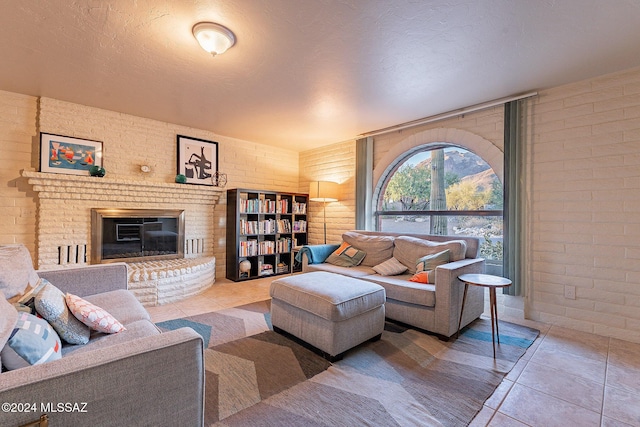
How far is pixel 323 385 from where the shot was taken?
1.77 metres

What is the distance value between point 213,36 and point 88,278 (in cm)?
199

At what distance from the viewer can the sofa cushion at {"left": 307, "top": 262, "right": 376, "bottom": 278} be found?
124 inches

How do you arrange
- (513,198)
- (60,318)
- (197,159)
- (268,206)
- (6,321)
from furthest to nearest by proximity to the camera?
(268,206) → (197,159) → (513,198) → (60,318) → (6,321)

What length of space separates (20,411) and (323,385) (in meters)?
1.40

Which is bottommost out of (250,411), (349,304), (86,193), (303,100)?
(250,411)

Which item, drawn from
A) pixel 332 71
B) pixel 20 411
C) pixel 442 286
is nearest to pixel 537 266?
pixel 442 286

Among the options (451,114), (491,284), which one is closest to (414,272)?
(491,284)

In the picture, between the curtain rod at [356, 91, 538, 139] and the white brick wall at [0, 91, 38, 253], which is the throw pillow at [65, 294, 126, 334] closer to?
the white brick wall at [0, 91, 38, 253]

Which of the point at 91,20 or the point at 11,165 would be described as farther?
the point at 11,165

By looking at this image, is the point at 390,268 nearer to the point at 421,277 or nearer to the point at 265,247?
the point at 421,277

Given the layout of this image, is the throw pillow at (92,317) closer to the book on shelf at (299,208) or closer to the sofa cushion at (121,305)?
the sofa cushion at (121,305)

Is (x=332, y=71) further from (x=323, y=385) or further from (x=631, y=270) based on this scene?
(x=631, y=270)

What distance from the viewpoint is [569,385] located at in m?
1.81

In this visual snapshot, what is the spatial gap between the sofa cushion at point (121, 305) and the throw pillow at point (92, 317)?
0.13 metres
